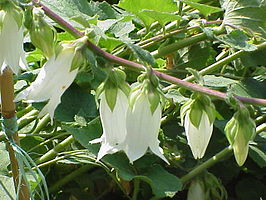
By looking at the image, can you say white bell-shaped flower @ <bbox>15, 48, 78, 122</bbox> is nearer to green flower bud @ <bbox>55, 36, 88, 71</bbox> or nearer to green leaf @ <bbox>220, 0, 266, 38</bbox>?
green flower bud @ <bbox>55, 36, 88, 71</bbox>

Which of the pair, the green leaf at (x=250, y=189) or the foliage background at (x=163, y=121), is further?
the green leaf at (x=250, y=189)

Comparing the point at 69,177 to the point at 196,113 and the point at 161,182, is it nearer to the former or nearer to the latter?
the point at 161,182

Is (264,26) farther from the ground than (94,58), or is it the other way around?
(94,58)

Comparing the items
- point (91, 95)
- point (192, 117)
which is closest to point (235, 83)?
point (91, 95)

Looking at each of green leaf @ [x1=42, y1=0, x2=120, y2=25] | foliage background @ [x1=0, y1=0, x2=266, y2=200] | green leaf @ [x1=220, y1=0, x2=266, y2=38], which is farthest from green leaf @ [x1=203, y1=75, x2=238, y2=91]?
green leaf @ [x1=42, y1=0, x2=120, y2=25]

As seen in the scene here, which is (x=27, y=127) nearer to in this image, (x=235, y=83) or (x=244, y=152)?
(x=235, y=83)

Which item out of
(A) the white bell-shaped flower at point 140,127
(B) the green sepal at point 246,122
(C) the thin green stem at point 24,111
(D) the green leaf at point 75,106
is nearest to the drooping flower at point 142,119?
(A) the white bell-shaped flower at point 140,127

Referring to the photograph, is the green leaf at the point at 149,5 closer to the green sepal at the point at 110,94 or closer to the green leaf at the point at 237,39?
the green leaf at the point at 237,39

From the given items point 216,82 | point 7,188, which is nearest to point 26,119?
point 7,188
